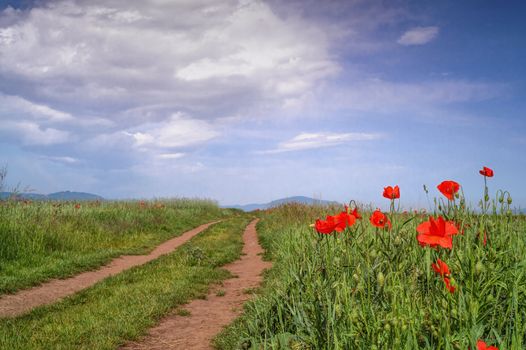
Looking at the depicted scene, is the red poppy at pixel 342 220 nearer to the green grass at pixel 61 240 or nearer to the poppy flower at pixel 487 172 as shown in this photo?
the poppy flower at pixel 487 172

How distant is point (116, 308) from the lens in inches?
276

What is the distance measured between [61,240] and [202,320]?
743 centimetres

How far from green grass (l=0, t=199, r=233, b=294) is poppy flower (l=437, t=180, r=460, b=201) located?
26.7 feet

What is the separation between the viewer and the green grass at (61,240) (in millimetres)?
9672

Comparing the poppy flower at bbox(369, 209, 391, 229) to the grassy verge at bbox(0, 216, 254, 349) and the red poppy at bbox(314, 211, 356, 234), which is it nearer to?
the red poppy at bbox(314, 211, 356, 234)

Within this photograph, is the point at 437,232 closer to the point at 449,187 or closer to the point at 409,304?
the point at 409,304

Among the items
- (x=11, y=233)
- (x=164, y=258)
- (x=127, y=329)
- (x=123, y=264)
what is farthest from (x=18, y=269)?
(x=127, y=329)

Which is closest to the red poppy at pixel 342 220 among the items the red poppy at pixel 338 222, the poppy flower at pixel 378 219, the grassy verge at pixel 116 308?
the red poppy at pixel 338 222

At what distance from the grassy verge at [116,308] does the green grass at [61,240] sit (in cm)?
152

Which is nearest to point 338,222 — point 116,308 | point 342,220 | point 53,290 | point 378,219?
point 342,220

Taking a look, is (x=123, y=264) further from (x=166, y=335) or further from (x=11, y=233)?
(x=166, y=335)

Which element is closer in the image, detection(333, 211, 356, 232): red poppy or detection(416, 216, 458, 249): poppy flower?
detection(416, 216, 458, 249): poppy flower

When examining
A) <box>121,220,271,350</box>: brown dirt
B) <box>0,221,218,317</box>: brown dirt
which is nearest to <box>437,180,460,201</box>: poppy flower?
<box>121,220,271,350</box>: brown dirt

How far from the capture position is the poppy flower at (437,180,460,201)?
3.37 meters
